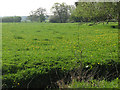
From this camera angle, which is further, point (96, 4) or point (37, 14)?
point (37, 14)

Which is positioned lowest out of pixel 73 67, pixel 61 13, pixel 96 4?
pixel 73 67

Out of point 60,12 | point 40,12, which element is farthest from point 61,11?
point 40,12

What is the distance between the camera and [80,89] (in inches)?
199

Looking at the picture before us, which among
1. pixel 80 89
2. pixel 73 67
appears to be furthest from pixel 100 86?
pixel 73 67

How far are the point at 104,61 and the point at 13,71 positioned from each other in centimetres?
404

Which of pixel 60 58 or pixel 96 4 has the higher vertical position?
pixel 96 4

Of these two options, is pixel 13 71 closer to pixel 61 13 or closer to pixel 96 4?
pixel 96 4

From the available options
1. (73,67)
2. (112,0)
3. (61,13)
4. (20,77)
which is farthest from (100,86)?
(61,13)

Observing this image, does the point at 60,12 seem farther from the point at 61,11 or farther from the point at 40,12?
the point at 40,12

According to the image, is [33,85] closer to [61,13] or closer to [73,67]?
[73,67]

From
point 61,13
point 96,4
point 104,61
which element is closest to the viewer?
point 104,61

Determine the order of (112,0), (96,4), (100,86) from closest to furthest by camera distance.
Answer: (100,86)
(112,0)
(96,4)

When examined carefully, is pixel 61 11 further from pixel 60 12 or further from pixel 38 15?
pixel 38 15

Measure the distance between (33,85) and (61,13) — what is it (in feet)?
113
